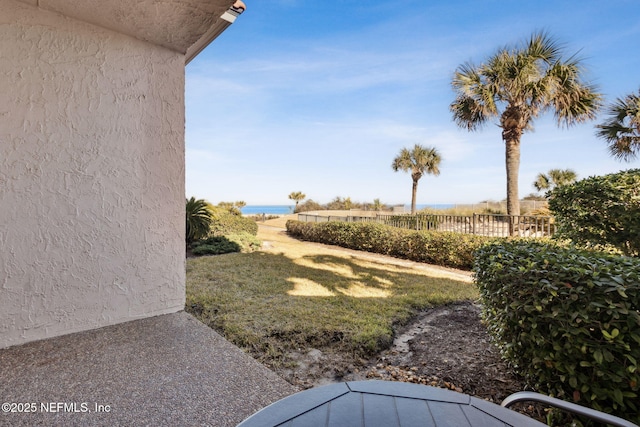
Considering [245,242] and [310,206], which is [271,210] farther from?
[245,242]

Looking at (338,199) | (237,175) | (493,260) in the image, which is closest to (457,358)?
(493,260)

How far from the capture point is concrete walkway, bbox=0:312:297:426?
1636mm

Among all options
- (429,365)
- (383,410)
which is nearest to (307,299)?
(429,365)

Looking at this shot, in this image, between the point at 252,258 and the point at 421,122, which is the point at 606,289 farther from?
the point at 421,122

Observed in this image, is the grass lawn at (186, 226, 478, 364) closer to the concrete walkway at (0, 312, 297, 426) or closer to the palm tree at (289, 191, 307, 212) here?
the concrete walkway at (0, 312, 297, 426)

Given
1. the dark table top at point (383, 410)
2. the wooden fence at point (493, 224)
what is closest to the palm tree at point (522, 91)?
the wooden fence at point (493, 224)

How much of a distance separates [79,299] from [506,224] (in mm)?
A: 9497

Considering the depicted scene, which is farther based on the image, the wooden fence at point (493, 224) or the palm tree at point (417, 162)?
the palm tree at point (417, 162)

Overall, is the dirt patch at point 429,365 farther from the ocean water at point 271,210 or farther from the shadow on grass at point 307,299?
the ocean water at point 271,210

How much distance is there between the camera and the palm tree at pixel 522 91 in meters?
8.06

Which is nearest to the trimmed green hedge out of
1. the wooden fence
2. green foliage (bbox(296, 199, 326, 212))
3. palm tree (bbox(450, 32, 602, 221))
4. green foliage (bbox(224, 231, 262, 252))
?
the wooden fence

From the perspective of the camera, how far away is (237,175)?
25.2m

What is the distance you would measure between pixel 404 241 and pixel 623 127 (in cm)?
594

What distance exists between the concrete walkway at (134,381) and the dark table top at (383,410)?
A: 2.77 ft
